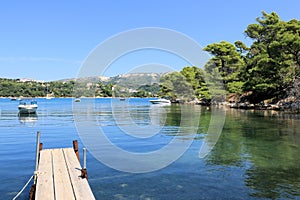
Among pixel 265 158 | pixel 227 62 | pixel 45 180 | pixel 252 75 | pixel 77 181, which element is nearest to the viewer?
pixel 77 181

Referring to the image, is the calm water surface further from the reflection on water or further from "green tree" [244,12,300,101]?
"green tree" [244,12,300,101]

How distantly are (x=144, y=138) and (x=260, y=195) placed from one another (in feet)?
45.8

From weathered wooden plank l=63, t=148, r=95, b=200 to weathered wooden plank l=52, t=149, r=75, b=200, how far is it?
0.40ft

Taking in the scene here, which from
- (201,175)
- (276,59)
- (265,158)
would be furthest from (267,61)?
(201,175)

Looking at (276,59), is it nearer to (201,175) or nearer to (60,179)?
(201,175)

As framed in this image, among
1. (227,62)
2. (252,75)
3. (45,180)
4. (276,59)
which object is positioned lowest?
(45,180)

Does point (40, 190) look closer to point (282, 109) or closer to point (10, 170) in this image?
point (10, 170)

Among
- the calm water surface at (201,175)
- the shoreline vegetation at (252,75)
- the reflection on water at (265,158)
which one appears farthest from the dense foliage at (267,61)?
the calm water surface at (201,175)

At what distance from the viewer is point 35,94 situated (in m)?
163

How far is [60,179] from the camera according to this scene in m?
7.95

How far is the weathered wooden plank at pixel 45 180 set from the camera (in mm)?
6840

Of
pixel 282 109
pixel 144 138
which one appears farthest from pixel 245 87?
pixel 144 138

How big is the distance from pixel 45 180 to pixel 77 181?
93cm

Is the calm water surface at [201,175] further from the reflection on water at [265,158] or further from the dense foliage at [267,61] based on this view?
the dense foliage at [267,61]
